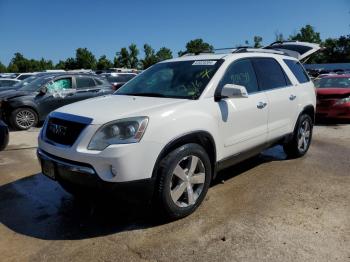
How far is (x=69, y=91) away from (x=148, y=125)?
27.4 ft

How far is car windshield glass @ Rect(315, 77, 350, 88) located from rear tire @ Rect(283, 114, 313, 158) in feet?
18.0

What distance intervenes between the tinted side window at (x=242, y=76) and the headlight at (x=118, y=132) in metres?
1.39

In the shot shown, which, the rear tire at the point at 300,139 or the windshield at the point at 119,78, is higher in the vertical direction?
the windshield at the point at 119,78

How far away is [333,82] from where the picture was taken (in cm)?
1174

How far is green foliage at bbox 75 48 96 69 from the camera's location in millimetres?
73125

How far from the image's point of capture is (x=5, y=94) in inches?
439

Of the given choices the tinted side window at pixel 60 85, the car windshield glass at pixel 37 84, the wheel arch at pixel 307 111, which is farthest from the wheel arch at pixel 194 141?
the car windshield glass at pixel 37 84

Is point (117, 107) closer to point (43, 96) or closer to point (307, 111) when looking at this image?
point (307, 111)

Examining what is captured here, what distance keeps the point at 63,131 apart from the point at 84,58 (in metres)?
72.2

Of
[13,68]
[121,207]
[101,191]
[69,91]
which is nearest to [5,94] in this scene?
[69,91]

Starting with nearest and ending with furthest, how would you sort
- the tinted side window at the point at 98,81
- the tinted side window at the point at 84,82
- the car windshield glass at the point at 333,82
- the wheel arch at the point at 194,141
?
the wheel arch at the point at 194,141 → the car windshield glass at the point at 333,82 → the tinted side window at the point at 84,82 → the tinted side window at the point at 98,81

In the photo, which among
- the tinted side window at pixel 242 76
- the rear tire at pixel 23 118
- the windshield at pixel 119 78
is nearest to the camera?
the tinted side window at pixel 242 76

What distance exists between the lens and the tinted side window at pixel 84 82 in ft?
38.0

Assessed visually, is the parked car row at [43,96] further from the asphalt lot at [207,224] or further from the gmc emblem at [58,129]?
the gmc emblem at [58,129]
